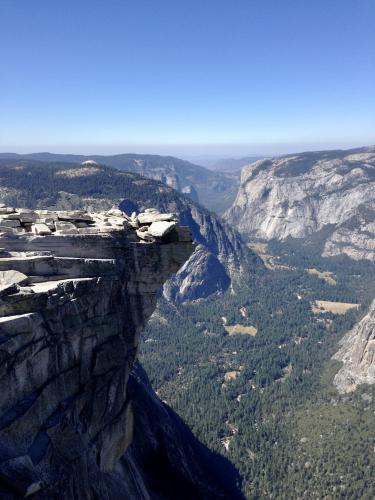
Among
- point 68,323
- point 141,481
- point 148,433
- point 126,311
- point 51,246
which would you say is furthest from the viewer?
point 148,433

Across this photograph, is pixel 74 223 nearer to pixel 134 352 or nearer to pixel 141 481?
pixel 134 352

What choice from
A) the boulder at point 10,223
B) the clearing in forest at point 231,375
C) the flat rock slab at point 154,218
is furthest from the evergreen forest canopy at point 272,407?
the boulder at point 10,223

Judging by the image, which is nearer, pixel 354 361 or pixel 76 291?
pixel 76 291

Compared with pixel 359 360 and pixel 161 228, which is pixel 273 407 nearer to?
pixel 359 360

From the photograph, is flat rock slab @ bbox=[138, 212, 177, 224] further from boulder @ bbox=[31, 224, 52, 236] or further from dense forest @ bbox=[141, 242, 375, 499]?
dense forest @ bbox=[141, 242, 375, 499]

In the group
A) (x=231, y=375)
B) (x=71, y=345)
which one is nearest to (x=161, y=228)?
(x=71, y=345)

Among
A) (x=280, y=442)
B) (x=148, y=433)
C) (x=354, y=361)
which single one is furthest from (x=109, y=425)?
(x=354, y=361)
